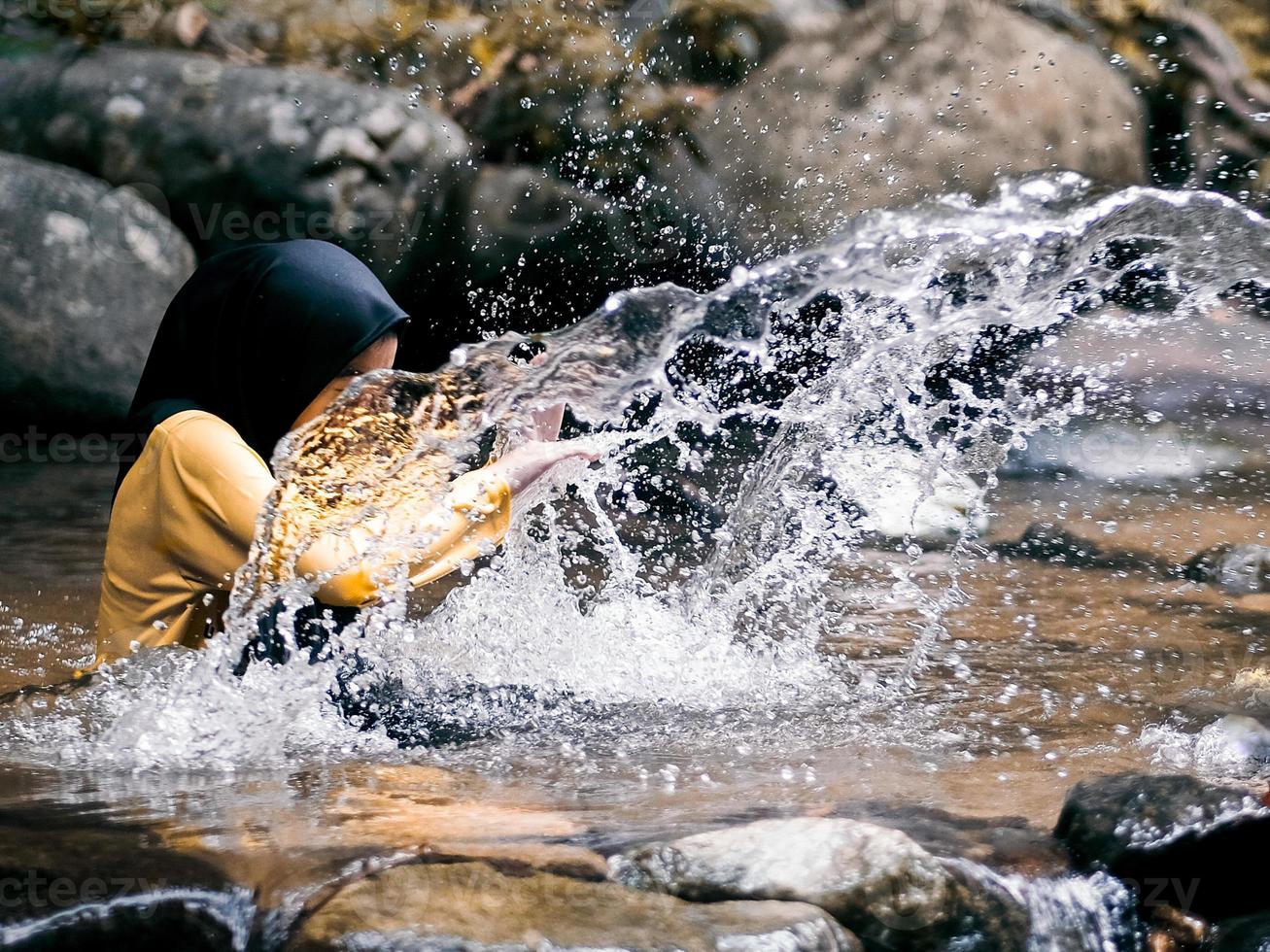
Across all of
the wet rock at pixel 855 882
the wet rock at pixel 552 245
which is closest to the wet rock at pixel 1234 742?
the wet rock at pixel 855 882

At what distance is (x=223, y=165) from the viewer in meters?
7.30

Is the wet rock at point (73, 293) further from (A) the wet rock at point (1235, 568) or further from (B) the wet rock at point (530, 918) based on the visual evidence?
(B) the wet rock at point (530, 918)

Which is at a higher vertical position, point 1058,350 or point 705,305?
point 705,305

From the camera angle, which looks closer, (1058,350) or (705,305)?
(705,305)

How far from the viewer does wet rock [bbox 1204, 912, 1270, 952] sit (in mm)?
2109

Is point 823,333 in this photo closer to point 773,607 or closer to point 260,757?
point 773,607

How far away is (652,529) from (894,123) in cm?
320

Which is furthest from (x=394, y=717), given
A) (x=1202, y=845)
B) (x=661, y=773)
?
(x=1202, y=845)

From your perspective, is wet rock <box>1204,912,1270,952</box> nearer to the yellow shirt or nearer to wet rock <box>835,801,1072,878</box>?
wet rock <box>835,801,1072,878</box>

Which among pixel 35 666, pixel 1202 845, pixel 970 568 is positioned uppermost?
pixel 1202 845

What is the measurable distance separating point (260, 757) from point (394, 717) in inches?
12.6

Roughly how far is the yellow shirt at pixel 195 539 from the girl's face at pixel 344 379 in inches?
6.1

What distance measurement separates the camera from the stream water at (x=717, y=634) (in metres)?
2.42

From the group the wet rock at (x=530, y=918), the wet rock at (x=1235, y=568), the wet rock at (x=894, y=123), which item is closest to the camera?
the wet rock at (x=530, y=918)
